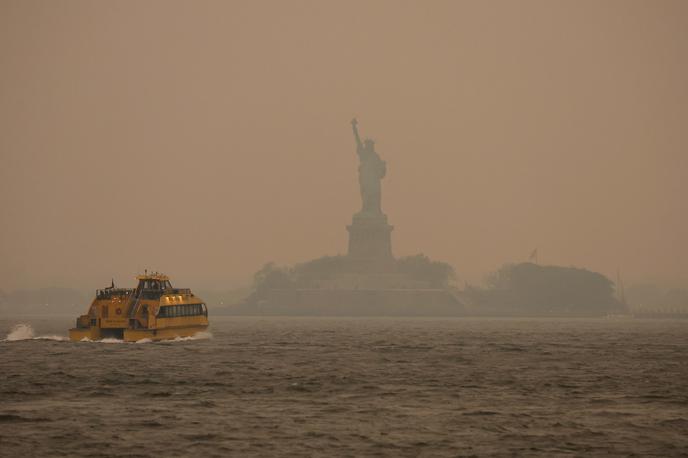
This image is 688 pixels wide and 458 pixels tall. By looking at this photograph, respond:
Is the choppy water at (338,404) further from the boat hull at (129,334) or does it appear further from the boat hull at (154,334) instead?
the boat hull at (129,334)

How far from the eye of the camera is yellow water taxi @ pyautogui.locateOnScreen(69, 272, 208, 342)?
110 metres

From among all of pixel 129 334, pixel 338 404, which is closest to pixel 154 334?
pixel 129 334

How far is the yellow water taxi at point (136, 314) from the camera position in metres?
110

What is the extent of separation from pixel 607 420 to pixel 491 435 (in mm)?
7009

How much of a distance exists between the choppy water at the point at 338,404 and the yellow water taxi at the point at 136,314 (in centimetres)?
823

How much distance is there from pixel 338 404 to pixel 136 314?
53543 mm

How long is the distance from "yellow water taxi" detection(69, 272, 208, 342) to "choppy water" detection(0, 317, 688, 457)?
8.23m

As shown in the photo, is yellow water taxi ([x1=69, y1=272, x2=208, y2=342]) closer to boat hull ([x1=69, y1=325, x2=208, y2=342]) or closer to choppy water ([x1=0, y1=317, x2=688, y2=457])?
boat hull ([x1=69, y1=325, x2=208, y2=342])

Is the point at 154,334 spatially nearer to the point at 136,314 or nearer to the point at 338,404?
the point at 136,314

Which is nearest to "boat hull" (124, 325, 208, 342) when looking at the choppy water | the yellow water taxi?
the yellow water taxi

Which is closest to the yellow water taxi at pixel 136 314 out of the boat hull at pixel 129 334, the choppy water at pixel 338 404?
the boat hull at pixel 129 334

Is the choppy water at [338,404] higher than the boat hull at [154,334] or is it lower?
lower

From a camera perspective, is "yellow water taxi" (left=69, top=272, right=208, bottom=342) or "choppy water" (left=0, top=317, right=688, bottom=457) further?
"yellow water taxi" (left=69, top=272, right=208, bottom=342)

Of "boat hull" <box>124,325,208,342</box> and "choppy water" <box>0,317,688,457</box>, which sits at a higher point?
"boat hull" <box>124,325,208,342</box>
